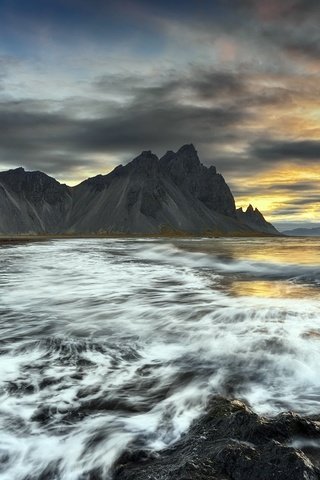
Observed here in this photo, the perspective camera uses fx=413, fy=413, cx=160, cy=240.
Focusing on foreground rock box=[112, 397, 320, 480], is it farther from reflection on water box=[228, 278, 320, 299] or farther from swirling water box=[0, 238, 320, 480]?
reflection on water box=[228, 278, 320, 299]

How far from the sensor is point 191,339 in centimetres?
938

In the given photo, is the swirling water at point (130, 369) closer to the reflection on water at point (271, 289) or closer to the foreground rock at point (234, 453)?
the foreground rock at point (234, 453)

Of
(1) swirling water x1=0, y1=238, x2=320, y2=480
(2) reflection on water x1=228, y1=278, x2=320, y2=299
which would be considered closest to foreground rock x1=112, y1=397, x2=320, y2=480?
(1) swirling water x1=0, y1=238, x2=320, y2=480

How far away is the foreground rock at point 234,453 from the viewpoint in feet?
12.3

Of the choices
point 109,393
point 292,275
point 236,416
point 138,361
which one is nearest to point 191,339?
point 138,361

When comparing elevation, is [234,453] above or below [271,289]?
above

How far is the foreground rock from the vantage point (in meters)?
3.75

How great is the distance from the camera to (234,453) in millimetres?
3977

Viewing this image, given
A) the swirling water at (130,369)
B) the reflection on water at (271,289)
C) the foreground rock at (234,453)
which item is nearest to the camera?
the foreground rock at (234,453)

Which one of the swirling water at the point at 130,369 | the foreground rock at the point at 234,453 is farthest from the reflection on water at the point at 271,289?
the foreground rock at the point at 234,453

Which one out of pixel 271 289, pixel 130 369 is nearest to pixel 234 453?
pixel 130 369

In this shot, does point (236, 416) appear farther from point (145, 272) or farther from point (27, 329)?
point (145, 272)

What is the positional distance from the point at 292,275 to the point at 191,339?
16179mm

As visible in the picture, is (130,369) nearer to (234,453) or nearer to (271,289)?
(234,453)
